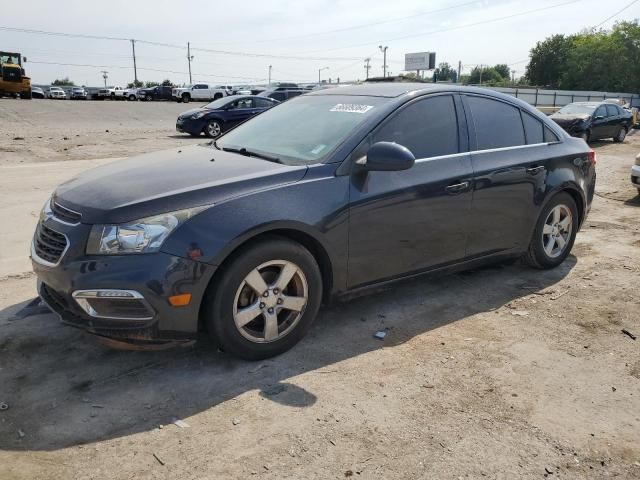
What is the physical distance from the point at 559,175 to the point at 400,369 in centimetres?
269

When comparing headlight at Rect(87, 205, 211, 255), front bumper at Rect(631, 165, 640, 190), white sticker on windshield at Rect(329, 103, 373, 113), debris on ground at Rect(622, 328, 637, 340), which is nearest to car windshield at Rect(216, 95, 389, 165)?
white sticker on windshield at Rect(329, 103, 373, 113)

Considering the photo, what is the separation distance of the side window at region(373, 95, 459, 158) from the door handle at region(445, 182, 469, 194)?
0.25 m

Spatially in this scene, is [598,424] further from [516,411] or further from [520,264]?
[520,264]

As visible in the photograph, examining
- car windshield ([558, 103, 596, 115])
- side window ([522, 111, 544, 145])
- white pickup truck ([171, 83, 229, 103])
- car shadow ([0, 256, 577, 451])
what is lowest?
car shadow ([0, 256, 577, 451])

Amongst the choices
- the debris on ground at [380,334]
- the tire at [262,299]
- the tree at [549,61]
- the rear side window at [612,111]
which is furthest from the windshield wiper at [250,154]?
the tree at [549,61]

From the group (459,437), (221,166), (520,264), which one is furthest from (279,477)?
(520,264)

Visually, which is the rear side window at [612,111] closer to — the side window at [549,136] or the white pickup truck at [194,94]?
the side window at [549,136]

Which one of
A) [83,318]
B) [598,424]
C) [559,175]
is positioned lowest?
[598,424]

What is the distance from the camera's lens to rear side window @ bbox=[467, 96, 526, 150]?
4.50 m

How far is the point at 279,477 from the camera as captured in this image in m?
2.44

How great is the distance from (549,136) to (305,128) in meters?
2.44

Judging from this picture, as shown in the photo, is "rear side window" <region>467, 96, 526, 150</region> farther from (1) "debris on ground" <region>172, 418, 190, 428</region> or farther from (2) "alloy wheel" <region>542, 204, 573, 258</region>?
(1) "debris on ground" <region>172, 418, 190, 428</region>

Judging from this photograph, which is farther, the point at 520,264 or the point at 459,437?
the point at 520,264

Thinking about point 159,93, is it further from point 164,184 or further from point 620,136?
point 164,184
